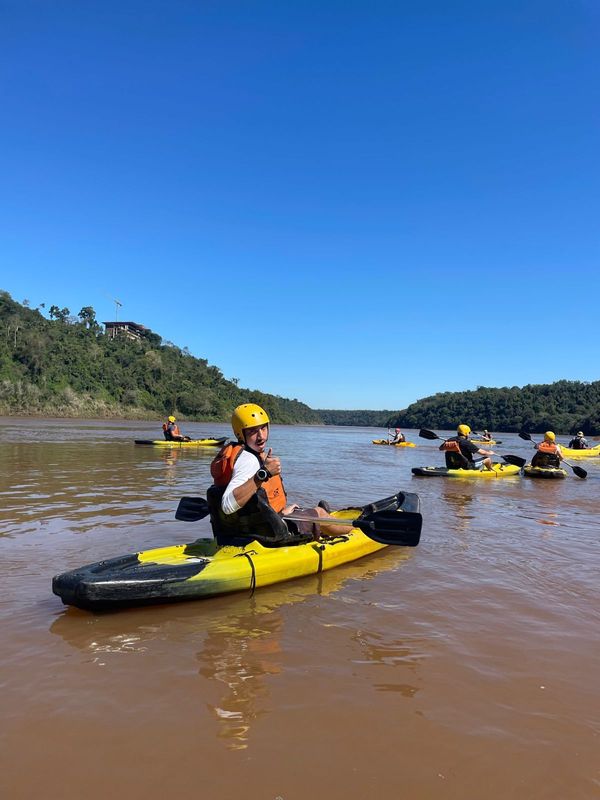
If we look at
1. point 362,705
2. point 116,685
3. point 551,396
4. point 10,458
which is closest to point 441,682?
point 362,705

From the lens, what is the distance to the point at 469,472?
1452 centimetres

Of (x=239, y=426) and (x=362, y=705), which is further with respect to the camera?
(x=239, y=426)

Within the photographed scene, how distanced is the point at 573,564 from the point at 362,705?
4.10 m

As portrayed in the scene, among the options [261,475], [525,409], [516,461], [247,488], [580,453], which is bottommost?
[580,453]

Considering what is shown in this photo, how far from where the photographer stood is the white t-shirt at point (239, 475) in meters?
4.70

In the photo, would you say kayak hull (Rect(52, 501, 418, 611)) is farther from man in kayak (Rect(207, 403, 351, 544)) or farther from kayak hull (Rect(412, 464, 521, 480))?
kayak hull (Rect(412, 464, 521, 480))

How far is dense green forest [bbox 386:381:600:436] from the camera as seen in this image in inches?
3413

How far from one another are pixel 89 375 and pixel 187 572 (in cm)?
8498

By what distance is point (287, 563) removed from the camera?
199 inches

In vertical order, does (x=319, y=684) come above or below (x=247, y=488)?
below

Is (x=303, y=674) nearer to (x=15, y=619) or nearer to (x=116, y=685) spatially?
(x=116, y=685)

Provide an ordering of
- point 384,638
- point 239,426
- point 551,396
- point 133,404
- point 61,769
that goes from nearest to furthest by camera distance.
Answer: point 61,769, point 384,638, point 239,426, point 133,404, point 551,396

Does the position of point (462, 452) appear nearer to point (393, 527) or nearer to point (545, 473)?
point (545, 473)

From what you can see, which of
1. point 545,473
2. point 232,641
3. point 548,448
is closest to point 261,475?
point 232,641
